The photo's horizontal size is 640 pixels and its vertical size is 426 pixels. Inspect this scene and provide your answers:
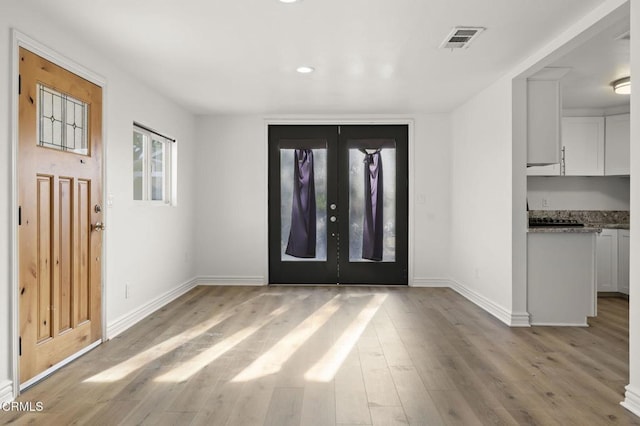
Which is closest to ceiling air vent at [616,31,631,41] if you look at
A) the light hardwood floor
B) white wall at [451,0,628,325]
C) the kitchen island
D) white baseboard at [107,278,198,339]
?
white wall at [451,0,628,325]

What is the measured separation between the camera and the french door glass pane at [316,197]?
20.6 feet

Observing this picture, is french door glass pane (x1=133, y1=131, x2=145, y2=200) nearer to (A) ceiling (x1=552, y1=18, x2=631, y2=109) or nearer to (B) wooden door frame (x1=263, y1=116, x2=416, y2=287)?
(B) wooden door frame (x1=263, y1=116, x2=416, y2=287)

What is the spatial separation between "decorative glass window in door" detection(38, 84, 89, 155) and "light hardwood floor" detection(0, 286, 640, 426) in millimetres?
1528

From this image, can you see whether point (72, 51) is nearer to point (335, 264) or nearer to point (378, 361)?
point (378, 361)

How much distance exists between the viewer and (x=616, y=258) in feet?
18.3

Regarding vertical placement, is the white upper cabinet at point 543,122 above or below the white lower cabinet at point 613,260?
above

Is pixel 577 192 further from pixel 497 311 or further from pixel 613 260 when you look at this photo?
pixel 497 311

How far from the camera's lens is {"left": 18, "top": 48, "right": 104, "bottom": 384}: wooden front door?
2765mm

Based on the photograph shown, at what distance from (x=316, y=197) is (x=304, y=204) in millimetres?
190

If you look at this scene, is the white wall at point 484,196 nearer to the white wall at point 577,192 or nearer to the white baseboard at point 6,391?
the white wall at point 577,192

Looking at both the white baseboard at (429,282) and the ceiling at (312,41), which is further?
the white baseboard at (429,282)

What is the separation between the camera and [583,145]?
5.77 metres

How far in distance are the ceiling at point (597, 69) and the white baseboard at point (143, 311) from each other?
175 inches

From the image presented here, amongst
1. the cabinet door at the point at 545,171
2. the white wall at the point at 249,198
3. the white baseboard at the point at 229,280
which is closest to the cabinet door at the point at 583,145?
the cabinet door at the point at 545,171
